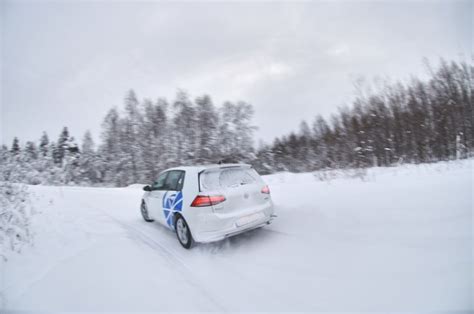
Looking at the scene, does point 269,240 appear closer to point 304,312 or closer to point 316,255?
point 316,255

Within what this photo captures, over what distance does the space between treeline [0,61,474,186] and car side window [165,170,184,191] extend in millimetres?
4309

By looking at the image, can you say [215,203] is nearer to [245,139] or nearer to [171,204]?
[171,204]

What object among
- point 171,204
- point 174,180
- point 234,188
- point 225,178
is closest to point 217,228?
point 234,188

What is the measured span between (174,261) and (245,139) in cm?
2763

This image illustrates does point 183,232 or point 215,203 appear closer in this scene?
point 215,203

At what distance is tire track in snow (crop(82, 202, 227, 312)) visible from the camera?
283 cm

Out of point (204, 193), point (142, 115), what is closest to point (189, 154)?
point (142, 115)

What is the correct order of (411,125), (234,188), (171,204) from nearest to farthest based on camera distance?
1. (234,188)
2. (171,204)
3. (411,125)

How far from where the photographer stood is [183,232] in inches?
171

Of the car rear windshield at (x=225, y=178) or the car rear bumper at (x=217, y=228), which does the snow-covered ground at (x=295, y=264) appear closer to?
the car rear bumper at (x=217, y=228)

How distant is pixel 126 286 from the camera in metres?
3.11

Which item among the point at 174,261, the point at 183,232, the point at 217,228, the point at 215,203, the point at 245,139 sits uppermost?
the point at 245,139

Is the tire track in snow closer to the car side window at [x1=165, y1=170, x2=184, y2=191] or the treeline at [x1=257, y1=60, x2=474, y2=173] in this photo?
the car side window at [x1=165, y1=170, x2=184, y2=191]

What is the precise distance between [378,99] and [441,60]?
13.9ft
